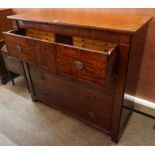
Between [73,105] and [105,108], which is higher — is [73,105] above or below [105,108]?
below

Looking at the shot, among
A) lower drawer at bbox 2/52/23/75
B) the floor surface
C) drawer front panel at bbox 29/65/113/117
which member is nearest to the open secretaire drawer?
drawer front panel at bbox 29/65/113/117

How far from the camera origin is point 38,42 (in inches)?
43.8

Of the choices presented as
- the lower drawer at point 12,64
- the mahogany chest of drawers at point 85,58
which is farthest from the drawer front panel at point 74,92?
the lower drawer at point 12,64

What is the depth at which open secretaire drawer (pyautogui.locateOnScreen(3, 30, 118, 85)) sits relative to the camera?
893mm

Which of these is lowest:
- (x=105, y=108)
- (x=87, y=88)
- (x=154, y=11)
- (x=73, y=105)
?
(x=73, y=105)

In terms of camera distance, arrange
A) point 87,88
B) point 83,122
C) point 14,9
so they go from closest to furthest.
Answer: point 87,88
point 83,122
point 14,9

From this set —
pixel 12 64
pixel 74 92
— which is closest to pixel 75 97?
pixel 74 92

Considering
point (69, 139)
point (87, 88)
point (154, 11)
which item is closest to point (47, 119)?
point (69, 139)

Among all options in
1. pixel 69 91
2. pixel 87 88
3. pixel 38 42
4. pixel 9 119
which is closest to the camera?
pixel 38 42

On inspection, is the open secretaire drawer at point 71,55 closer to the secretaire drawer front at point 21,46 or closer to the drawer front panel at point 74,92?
the secretaire drawer front at point 21,46

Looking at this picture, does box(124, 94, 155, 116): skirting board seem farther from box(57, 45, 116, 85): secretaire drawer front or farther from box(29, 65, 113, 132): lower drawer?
box(57, 45, 116, 85): secretaire drawer front

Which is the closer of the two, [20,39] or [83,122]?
[20,39]
